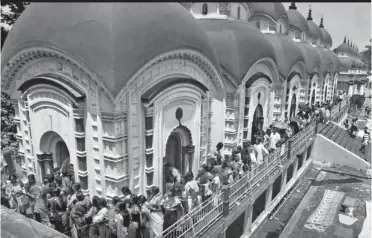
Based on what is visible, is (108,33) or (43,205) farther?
(108,33)

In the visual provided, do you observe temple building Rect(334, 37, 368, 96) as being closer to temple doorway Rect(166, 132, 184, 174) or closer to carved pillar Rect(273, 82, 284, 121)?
carved pillar Rect(273, 82, 284, 121)

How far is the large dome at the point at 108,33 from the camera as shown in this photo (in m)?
6.74

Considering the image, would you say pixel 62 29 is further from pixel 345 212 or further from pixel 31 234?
pixel 345 212


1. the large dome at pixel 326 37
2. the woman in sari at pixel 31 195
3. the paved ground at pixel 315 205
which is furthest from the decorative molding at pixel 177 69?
the large dome at pixel 326 37

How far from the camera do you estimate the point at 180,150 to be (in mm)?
9453

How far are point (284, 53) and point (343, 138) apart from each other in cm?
773

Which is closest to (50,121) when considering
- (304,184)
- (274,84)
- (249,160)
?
(249,160)

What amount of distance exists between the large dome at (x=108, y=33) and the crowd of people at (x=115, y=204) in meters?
2.53

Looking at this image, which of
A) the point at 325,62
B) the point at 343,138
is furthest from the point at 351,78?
the point at 343,138

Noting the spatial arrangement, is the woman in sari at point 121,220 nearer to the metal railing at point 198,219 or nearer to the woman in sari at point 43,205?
the metal railing at point 198,219

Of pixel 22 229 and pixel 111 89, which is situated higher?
pixel 111 89

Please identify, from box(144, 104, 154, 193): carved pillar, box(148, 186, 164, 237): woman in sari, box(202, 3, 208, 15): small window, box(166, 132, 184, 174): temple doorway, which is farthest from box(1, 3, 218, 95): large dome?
box(202, 3, 208, 15): small window

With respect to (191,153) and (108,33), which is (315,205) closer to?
(191,153)

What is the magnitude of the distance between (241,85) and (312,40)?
731 inches
